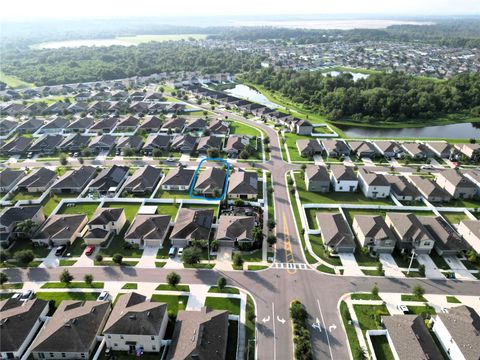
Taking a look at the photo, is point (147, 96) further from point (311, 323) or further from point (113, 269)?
point (311, 323)

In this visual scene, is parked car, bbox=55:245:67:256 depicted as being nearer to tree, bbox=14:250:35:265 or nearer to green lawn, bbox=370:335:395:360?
tree, bbox=14:250:35:265

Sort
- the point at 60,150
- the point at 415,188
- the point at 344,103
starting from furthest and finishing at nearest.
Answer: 1. the point at 344,103
2. the point at 60,150
3. the point at 415,188

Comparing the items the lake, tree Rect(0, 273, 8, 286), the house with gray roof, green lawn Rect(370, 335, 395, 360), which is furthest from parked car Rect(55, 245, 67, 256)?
the lake

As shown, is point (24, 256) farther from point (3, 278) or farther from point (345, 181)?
point (345, 181)

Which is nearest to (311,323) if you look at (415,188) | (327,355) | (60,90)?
(327,355)

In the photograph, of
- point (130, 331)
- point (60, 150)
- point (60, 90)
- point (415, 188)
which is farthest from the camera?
point (60, 90)

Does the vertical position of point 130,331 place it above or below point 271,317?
above

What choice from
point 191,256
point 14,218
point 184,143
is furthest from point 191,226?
point 184,143
